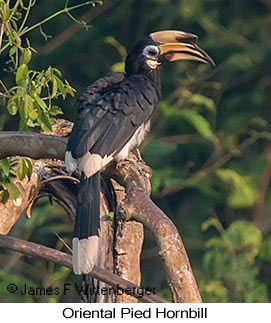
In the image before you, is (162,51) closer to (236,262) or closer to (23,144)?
(23,144)

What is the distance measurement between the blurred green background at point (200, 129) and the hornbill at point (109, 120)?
144 centimetres

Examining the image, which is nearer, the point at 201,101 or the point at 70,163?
the point at 70,163

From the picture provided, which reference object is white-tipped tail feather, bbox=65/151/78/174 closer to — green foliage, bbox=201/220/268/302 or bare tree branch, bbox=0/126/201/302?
bare tree branch, bbox=0/126/201/302

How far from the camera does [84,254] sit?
284 cm

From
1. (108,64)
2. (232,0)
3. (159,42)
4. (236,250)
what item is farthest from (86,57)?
(159,42)

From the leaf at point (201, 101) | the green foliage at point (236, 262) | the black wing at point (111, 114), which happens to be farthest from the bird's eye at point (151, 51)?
the green foliage at point (236, 262)

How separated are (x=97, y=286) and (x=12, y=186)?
450mm

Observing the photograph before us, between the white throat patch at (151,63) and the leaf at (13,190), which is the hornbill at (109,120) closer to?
the white throat patch at (151,63)

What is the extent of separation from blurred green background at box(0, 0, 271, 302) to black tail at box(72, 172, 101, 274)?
87.3 inches

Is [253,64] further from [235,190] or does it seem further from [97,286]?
[97,286]

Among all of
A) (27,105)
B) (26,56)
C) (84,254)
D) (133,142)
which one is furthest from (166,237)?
(133,142)

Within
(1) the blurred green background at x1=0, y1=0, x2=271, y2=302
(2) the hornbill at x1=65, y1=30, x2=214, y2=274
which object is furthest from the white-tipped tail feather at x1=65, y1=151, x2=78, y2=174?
(1) the blurred green background at x1=0, y1=0, x2=271, y2=302

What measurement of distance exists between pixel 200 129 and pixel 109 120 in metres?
1.95

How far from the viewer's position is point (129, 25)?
238 inches
